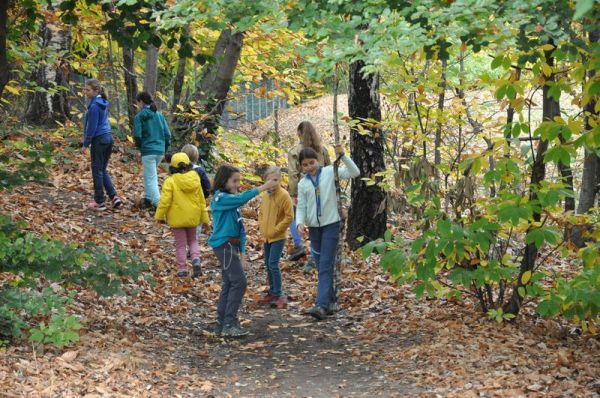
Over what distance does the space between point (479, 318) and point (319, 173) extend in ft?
7.41

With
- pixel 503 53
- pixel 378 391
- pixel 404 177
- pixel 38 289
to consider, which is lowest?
pixel 378 391

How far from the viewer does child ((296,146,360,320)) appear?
27.8ft

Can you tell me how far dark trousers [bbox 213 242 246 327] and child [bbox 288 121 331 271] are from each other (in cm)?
173

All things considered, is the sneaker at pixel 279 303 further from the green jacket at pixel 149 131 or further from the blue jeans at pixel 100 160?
the blue jeans at pixel 100 160

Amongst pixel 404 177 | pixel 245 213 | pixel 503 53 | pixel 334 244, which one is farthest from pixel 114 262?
pixel 245 213

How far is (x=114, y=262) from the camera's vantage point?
23.1ft

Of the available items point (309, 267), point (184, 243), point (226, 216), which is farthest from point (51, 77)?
point (226, 216)

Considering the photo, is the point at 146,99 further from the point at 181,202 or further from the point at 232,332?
the point at 232,332

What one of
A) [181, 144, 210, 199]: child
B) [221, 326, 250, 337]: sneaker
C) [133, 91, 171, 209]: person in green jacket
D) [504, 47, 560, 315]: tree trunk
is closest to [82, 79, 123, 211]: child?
[133, 91, 171, 209]: person in green jacket

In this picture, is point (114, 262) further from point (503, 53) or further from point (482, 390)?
point (503, 53)

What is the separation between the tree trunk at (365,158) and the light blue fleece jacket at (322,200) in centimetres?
214

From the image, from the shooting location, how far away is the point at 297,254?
11.1 metres

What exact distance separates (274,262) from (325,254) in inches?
33.9

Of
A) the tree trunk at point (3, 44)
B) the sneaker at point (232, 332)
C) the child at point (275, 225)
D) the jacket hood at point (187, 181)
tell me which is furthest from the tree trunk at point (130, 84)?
the sneaker at point (232, 332)
